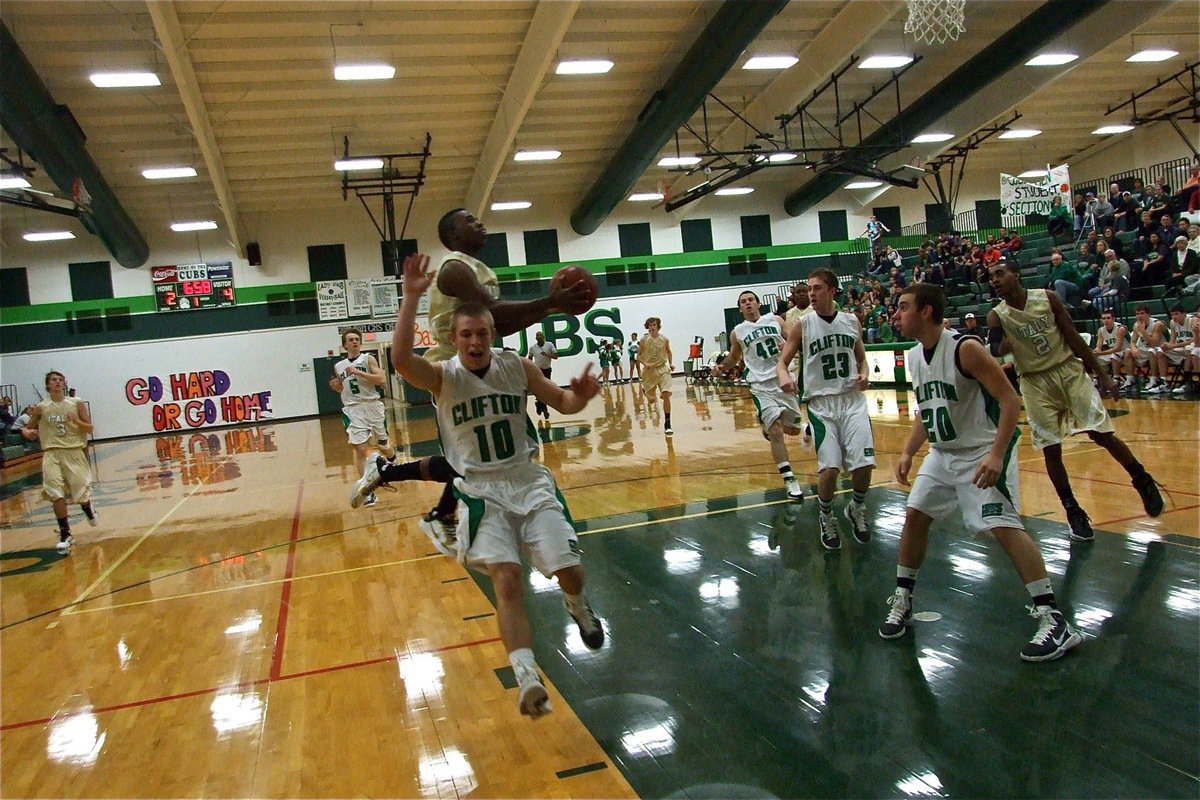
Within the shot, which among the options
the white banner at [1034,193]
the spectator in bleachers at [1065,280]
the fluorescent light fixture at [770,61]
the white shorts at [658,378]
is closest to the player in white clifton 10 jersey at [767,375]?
the white shorts at [658,378]

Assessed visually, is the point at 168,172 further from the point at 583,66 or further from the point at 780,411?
the point at 780,411

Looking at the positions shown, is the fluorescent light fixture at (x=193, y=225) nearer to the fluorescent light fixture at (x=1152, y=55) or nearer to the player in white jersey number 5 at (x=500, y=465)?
the player in white jersey number 5 at (x=500, y=465)

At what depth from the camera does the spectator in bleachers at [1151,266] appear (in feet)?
44.7

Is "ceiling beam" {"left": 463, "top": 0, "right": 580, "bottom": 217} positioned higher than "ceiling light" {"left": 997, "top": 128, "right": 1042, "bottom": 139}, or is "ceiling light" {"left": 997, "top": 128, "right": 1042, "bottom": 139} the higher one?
"ceiling light" {"left": 997, "top": 128, "right": 1042, "bottom": 139}

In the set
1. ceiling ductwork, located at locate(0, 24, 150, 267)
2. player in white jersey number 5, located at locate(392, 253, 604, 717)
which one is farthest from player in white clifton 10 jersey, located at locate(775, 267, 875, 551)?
ceiling ductwork, located at locate(0, 24, 150, 267)

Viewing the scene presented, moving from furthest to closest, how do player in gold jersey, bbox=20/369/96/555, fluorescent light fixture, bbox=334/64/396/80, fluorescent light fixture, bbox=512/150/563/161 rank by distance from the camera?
fluorescent light fixture, bbox=512/150/563/161, fluorescent light fixture, bbox=334/64/396/80, player in gold jersey, bbox=20/369/96/555

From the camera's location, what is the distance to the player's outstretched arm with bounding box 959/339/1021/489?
3.44 metres

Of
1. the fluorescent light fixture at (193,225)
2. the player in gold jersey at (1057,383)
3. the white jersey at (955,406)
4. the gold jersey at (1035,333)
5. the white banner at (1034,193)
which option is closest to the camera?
the white jersey at (955,406)

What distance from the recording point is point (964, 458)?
12.0 feet

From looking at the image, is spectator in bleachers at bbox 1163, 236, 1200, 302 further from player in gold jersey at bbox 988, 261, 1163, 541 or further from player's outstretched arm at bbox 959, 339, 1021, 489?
player's outstretched arm at bbox 959, 339, 1021, 489

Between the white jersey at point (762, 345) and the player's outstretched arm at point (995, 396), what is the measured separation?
3781 mm

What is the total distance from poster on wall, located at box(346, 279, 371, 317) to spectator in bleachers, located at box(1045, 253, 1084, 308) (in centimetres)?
1845

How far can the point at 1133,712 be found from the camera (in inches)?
112

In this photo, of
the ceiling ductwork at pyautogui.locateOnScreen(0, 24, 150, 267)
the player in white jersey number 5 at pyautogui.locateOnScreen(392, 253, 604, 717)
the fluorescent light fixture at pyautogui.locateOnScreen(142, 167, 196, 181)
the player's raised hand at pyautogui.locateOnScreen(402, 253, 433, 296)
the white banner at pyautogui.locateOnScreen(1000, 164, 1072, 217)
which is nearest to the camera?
the player's raised hand at pyautogui.locateOnScreen(402, 253, 433, 296)
